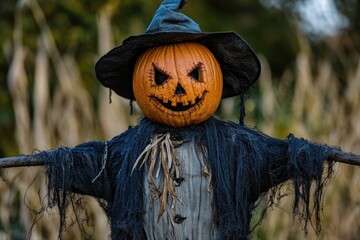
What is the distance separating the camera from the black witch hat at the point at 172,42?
2.53m

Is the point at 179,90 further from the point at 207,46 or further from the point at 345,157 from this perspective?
the point at 345,157

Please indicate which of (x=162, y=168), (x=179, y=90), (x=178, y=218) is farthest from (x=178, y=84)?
(x=178, y=218)

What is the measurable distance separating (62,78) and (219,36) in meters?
1.76

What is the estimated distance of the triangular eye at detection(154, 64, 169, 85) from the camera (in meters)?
2.52

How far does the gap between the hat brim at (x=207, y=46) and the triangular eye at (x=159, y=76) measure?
0.09 metres

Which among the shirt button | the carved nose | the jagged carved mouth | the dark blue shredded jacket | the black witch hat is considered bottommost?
the shirt button

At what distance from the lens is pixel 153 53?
2551 mm

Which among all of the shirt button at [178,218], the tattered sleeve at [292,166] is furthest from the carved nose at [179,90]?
the shirt button at [178,218]

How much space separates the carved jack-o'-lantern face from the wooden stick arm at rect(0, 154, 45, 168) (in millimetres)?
368

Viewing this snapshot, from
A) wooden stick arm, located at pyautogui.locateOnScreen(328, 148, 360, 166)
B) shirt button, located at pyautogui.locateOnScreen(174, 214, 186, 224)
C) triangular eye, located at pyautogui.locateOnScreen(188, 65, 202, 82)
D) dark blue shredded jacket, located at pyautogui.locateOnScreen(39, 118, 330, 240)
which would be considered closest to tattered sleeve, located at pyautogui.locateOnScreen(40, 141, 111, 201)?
dark blue shredded jacket, located at pyautogui.locateOnScreen(39, 118, 330, 240)

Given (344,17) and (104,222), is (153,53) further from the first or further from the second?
(344,17)

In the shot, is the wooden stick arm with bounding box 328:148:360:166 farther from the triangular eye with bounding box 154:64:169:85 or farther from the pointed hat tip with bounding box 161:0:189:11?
the pointed hat tip with bounding box 161:0:189:11

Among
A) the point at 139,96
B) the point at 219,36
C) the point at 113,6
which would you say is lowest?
the point at 139,96

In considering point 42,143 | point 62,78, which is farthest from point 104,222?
point 62,78
